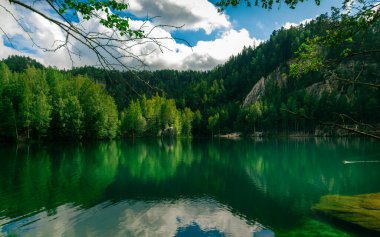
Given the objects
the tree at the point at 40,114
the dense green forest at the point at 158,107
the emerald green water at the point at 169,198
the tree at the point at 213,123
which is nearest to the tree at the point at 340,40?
the dense green forest at the point at 158,107

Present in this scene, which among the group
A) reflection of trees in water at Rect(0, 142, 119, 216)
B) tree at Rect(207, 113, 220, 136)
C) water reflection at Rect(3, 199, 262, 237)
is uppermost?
tree at Rect(207, 113, 220, 136)

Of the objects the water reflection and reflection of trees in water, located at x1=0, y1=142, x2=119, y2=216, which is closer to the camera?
the water reflection

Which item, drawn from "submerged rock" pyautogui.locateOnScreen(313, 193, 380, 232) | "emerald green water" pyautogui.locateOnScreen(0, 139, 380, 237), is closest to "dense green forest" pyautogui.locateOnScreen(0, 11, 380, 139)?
"emerald green water" pyautogui.locateOnScreen(0, 139, 380, 237)

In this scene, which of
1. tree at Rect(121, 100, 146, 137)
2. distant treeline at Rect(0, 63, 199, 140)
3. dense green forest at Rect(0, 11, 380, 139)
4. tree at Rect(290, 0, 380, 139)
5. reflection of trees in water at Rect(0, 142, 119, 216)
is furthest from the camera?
tree at Rect(121, 100, 146, 137)

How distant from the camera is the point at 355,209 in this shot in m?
19.8

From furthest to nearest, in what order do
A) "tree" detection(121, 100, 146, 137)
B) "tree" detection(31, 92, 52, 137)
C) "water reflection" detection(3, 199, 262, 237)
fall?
"tree" detection(121, 100, 146, 137), "tree" detection(31, 92, 52, 137), "water reflection" detection(3, 199, 262, 237)

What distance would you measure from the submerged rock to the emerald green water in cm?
79

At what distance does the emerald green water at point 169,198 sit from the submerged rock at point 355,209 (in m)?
0.79

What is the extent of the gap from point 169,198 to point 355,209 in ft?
45.8

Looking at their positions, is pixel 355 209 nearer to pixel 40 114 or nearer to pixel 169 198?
pixel 169 198

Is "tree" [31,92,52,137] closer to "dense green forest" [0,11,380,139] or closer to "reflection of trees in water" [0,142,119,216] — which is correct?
"dense green forest" [0,11,380,139]

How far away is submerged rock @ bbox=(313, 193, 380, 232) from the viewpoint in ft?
58.4

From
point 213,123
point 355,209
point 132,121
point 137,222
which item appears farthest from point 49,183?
point 213,123

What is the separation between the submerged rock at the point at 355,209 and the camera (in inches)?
701
